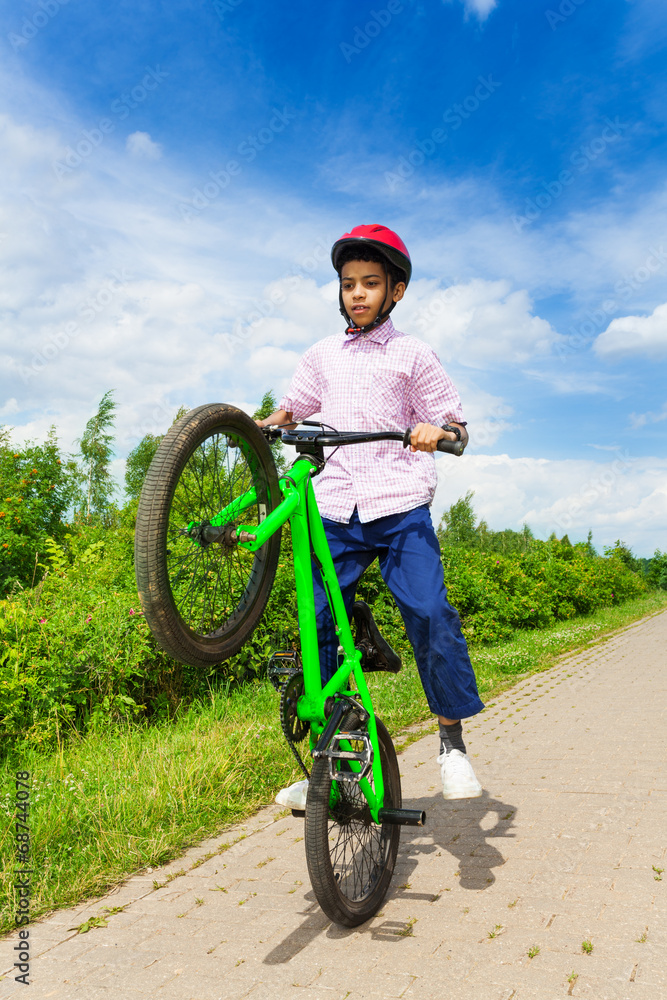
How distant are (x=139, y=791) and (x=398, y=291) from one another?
2.64 m

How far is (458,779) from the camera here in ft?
9.51

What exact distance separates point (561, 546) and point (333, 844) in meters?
18.6

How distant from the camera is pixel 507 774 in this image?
477 cm

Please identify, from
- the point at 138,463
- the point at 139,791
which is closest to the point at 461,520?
the point at 138,463

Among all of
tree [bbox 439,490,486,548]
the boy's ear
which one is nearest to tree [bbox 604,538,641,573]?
tree [bbox 439,490,486,548]

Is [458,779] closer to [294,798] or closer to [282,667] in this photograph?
[294,798]

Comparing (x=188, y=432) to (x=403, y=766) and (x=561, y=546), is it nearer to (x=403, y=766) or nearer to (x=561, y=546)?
(x=403, y=766)

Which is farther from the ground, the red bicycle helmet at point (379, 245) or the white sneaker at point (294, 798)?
the red bicycle helmet at point (379, 245)

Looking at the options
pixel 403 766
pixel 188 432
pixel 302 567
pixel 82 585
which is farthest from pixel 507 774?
pixel 82 585

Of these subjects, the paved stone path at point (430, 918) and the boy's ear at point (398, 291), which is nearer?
the paved stone path at point (430, 918)

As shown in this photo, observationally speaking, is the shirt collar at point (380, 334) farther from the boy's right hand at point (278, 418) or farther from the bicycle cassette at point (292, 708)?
the bicycle cassette at point (292, 708)

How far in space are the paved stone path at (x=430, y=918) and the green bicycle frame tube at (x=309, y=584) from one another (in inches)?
19.1

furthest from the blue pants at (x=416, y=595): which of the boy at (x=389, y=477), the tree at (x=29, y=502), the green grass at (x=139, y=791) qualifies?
the tree at (x=29, y=502)

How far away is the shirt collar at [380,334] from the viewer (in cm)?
325
